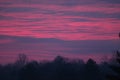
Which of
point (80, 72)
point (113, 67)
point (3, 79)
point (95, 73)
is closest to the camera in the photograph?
point (113, 67)

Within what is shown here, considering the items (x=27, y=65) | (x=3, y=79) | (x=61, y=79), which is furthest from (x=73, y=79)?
(x=3, y=79)

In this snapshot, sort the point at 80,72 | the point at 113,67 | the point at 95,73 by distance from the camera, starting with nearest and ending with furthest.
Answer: the point at 113,67
the point at 95,73
the point at 80,72

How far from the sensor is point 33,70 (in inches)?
3625

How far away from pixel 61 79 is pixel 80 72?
481cm

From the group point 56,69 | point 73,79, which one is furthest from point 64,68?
point 73,79

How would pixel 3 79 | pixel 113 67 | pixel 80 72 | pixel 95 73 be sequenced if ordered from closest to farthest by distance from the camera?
pixel 113 67
pixel 95 73
pixel 80 72
pixel 3 79

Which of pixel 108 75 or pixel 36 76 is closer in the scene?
pixel 108 75

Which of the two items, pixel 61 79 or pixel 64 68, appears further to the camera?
pixel 64 68

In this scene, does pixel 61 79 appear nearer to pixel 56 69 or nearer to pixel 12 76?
pixel 56 69

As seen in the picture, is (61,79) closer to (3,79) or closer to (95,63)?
(95,63)

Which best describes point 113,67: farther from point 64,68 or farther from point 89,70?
point 64,68

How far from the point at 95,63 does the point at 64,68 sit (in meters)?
10.1

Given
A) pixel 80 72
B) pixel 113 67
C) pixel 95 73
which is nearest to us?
pixel 113 67

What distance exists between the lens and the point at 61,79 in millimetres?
90688
